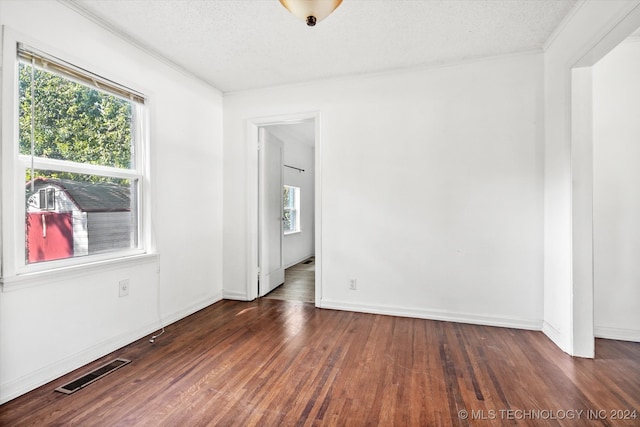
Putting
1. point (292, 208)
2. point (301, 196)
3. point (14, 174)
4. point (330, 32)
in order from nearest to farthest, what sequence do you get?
point (14, 174), point (330, 32), point (292, 208), point (301, 196)

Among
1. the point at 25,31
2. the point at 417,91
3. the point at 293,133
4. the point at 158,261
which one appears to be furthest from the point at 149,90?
the point at 293,133

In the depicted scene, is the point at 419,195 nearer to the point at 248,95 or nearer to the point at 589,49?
the point at 589,49

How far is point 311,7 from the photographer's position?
1503 millimetres

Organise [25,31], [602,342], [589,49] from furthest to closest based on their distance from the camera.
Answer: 1. [602,342]
2. [589,49]
3. [25,31]

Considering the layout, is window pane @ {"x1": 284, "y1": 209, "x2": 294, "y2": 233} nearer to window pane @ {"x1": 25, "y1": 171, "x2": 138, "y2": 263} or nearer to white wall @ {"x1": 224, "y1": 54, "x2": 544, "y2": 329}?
white wall @ {"x1": 224, "y1": 54, "x2": 544, "y2": 329}

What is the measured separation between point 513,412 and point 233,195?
338 cm

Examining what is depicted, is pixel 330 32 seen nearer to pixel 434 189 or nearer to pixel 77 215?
pixel 434 189

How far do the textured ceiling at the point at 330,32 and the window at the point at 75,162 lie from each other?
585 millimetres

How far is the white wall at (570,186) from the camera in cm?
217

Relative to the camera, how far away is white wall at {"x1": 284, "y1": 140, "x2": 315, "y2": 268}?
247 inches

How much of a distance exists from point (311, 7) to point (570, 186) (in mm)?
2329

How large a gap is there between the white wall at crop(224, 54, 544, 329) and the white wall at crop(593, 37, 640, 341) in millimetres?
431

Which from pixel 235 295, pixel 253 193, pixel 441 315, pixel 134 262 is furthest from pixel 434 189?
pixel 134 262

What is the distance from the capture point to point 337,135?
351 centimetres
